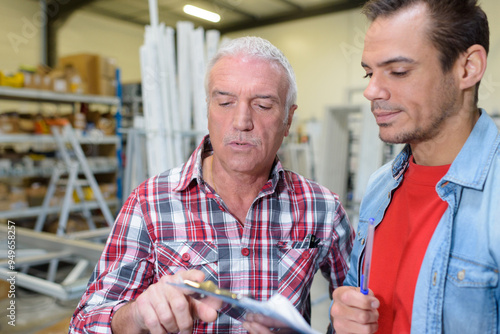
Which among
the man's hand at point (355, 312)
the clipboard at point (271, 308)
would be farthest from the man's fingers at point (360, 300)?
the clipboard at point (271, 308)

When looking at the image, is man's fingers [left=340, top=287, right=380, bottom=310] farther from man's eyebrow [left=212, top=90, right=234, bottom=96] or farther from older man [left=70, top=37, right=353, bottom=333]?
man's eyebrow [left=212, top=90, right=234, bottom=96]

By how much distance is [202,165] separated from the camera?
1293mm

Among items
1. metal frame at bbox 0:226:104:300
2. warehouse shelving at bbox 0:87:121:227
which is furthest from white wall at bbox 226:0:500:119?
metal frame at bbox 0:226:104:300

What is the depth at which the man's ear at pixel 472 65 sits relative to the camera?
37.7 inches

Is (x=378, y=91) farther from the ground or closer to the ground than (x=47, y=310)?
farther from the ground

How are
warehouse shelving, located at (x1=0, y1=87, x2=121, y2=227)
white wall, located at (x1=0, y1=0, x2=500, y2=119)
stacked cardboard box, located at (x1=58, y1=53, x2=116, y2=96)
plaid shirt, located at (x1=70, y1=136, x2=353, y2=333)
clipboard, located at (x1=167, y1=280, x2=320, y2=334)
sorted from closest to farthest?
clipboard, located at (x1=167, y1=280, x2=320, y2=334), plaid shirt, located at (x1=70, y1=136, x2=353, y2=333), warehouse shelving, located at (x1=0, y1=87, x2=121, y2=227), stacked cardboard box, located at (x1=58, y1=53, x2=116, y2=96), white wall, located at (x1=0, y1=0, x2=500, y2=119)

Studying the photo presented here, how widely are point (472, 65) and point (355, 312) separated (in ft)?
2.19

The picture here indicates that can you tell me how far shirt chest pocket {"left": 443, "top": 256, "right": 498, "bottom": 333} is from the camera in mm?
814

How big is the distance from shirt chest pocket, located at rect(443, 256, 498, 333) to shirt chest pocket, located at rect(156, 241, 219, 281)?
606 millimetres

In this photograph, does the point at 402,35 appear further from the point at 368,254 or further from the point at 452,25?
the point at 368,254

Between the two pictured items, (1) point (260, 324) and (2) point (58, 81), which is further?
(2) point (58, 81)

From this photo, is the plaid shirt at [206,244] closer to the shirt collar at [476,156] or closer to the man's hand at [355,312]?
the man's hand at [355,312]

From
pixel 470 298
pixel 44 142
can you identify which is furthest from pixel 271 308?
pixel 44 142

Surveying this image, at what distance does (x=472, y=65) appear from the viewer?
0.97 m
